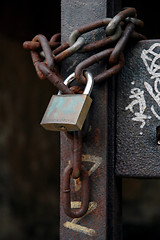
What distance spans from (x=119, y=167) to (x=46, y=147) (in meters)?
2.62

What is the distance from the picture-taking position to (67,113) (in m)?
0.56

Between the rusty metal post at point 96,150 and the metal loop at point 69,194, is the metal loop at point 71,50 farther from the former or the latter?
the metal loop at point 69,194

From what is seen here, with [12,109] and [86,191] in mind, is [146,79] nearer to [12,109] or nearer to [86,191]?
[86,191]

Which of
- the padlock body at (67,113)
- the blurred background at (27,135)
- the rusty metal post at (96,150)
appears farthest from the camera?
the blurred background at (27,135)

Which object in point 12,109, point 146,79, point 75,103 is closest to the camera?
point 75,103

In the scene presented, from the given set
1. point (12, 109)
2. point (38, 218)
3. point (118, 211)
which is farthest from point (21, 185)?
point (118, 211)

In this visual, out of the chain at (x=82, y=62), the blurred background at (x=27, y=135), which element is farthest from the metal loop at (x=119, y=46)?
the blurred background at (x=27, y=135)

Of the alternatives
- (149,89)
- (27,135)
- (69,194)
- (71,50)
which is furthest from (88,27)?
(27,135)

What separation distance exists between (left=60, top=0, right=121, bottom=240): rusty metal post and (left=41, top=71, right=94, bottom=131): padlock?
0.09m

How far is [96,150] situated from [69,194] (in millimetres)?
98

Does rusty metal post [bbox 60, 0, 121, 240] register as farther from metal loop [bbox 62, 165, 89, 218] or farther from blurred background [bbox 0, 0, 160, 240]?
blurred background [bbox 0, 0, 160, 240]

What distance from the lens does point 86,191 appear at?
2.13 feet

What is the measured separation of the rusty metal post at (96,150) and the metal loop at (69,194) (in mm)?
28

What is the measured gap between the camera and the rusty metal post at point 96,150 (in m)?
0.67
